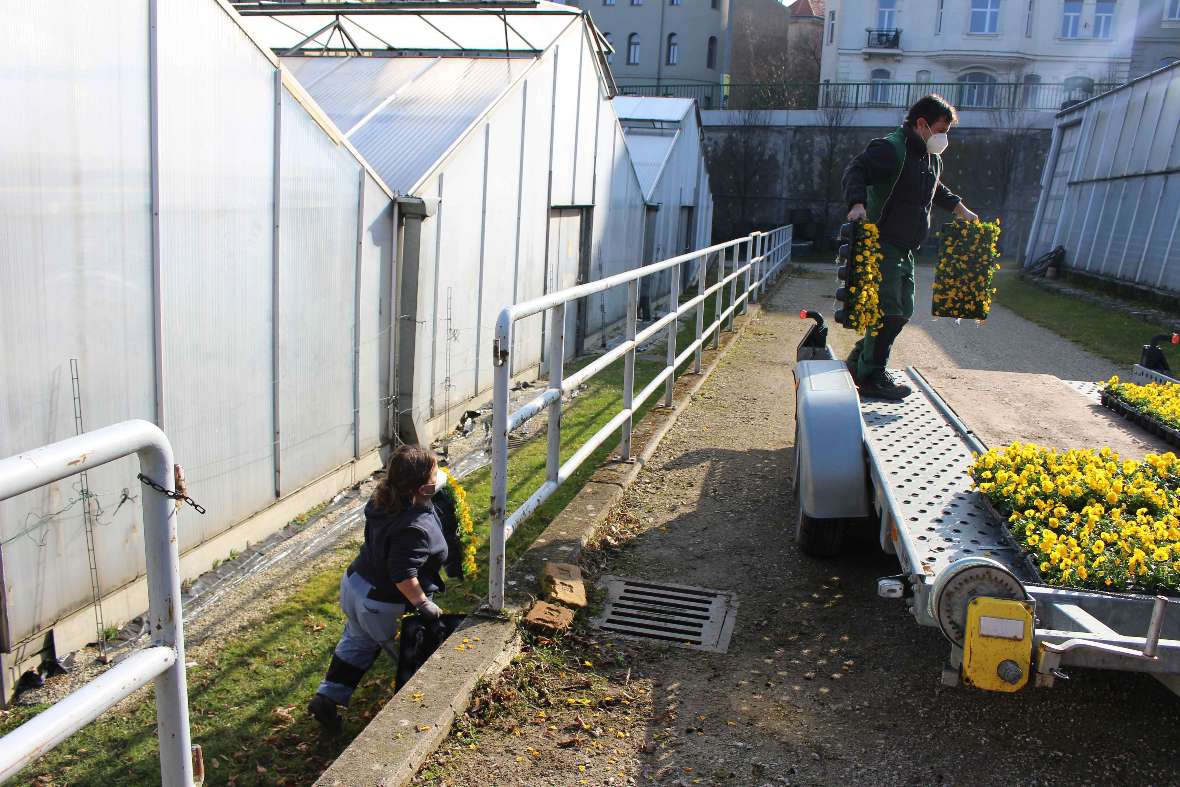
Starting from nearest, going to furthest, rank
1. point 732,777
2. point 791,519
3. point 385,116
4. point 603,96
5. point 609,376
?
point 732,777 → point 791,519 → point 385,116 → point 609,376 → point 603,96

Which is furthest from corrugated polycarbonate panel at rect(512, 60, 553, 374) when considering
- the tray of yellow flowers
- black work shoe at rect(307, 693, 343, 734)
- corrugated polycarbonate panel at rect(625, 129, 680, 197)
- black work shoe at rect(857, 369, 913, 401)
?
corrugated polycarbonate panel at rect(625, 129, 680, 197)

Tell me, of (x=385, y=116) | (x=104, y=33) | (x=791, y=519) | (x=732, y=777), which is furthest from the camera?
(x=385, y=116)

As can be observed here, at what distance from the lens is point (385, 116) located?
9.16 meters

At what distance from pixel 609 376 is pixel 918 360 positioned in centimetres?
383

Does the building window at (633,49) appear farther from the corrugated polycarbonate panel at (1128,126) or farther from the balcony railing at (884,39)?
the corrugated polycarbonate panel at (1128,126)

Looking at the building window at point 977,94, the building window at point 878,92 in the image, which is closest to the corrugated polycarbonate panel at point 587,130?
the building window at point 878,92

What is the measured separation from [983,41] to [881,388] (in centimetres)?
4479

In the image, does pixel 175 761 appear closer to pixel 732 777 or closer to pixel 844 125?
pixel 732 777

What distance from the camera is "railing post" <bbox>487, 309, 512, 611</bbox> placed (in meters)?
3.59

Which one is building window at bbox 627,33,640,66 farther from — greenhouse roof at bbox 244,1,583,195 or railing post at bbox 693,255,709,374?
railing post at bbox 693,255,709,374

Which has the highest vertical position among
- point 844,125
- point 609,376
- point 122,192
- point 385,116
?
point 844,125

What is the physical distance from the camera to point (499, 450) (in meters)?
3.77

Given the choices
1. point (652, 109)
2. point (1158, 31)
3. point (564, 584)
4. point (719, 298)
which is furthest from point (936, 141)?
point (1158, 31)

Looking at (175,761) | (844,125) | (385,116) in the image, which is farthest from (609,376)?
(844,125)
